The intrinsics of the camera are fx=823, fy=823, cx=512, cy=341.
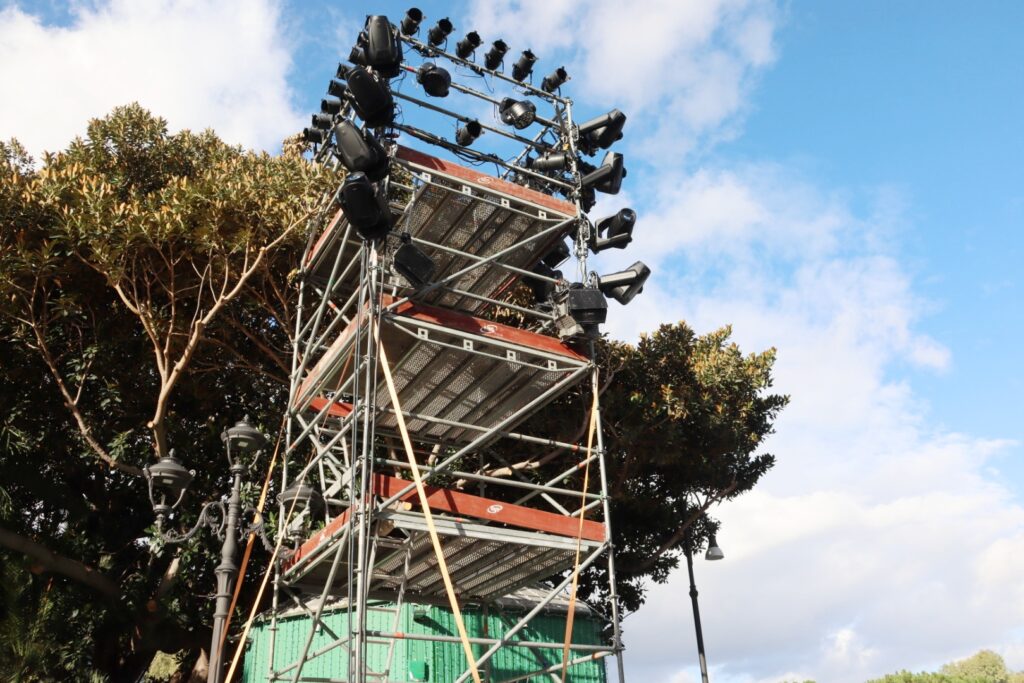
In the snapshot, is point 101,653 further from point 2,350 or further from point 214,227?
point 214,227

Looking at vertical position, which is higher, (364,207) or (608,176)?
(608,176)

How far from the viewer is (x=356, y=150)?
8.46 metres

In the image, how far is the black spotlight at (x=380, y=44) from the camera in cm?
963

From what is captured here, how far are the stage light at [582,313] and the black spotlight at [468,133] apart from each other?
2584 millimetres

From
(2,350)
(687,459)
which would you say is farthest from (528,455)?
(2,350)

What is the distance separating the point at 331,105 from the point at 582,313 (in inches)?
195

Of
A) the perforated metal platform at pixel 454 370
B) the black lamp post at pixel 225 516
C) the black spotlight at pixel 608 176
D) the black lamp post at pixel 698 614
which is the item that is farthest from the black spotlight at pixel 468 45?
the black lamp post at pixel 698 614

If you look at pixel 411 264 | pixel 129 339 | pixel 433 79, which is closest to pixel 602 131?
pixel 433 79

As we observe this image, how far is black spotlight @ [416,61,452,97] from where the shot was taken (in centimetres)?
1074

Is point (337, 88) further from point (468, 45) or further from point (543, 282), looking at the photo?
point (543, 282)

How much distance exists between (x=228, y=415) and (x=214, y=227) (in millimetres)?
4998

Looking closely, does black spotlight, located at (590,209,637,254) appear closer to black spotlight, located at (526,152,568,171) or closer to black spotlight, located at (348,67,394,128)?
black spotlight, located at (526,152,568,171)

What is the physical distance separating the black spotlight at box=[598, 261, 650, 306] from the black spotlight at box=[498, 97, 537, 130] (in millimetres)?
2728

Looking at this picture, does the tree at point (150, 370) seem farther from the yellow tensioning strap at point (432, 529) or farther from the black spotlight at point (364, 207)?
the yellow tensioning strap at point (432, 529)
